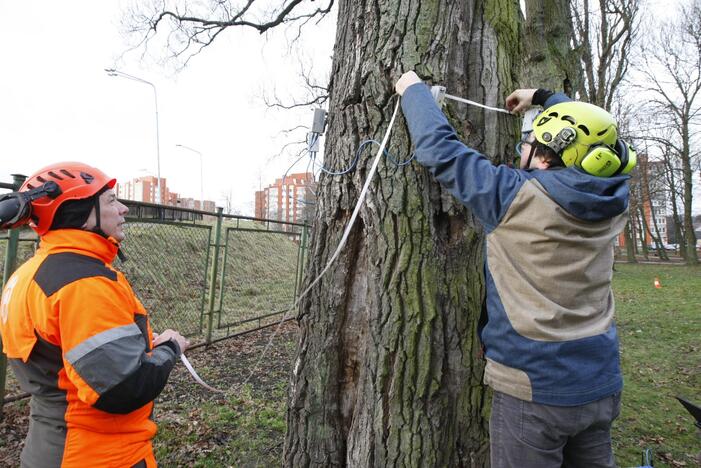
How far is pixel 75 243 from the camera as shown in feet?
5.40

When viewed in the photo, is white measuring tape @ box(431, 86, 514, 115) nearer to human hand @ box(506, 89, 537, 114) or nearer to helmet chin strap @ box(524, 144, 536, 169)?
human hand @ box(506, 89, 537, 114)

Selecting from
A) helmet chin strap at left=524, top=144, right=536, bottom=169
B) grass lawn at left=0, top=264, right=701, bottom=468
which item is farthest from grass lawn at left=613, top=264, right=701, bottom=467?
helmet chin strap at left=524, top=144, right=536, bottom=169

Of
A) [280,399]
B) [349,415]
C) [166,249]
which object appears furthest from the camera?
[166,249]

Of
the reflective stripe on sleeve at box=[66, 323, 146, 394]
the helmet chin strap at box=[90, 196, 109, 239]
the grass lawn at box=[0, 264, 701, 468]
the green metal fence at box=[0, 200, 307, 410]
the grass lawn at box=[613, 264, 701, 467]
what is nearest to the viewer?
the reflective stripe on sleeve at box=[66, 323, 146, 394]

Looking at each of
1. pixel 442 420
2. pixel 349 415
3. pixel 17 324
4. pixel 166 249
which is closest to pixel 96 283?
pixel 17 324

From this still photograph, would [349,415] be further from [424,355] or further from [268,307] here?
[268,307]

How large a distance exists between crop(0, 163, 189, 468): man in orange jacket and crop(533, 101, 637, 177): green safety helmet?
68.4 inches

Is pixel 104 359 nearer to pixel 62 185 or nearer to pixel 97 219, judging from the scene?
pixel 97 219

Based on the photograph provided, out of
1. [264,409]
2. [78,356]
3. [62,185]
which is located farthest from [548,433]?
[264,409]

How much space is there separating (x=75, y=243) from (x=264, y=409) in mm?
2968

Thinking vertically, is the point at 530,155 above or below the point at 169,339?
above

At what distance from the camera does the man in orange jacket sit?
1.48 meters

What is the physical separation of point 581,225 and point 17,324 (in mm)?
2064

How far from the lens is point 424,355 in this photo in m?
1.91
